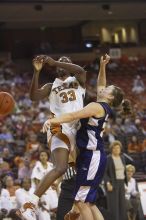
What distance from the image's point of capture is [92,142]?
6.24 m

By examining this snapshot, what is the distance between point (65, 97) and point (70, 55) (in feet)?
67.3

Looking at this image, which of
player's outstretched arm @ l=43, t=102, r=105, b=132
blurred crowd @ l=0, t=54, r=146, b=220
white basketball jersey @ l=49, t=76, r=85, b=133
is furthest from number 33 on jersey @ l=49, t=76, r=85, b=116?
blurred crowd @ l=0, t=54, r=146, b=220

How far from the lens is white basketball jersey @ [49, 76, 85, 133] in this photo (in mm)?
6711

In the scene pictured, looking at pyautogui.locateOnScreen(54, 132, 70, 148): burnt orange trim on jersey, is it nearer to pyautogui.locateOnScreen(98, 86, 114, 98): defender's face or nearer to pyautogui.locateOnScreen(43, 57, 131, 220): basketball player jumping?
pyautogui.locateOnScreen(43, 57, 131, 220): basketball player jumping

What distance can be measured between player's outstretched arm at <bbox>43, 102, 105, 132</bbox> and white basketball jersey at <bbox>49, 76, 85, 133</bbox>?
0.75 meters

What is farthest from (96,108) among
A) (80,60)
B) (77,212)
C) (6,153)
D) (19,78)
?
(80,60)

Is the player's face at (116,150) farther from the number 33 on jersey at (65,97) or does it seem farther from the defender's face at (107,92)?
the defender's face at (107,92)

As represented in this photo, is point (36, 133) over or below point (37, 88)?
below

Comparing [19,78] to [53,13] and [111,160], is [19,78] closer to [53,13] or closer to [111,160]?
[53,13]

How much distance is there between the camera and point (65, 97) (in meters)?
6.73

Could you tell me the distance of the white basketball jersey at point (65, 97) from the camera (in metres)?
6.71

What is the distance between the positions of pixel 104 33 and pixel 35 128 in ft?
45.7

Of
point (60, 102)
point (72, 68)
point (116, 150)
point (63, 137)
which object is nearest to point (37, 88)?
point (60, 102)

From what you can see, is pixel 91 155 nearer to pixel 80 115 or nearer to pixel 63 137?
pixel 63 137
